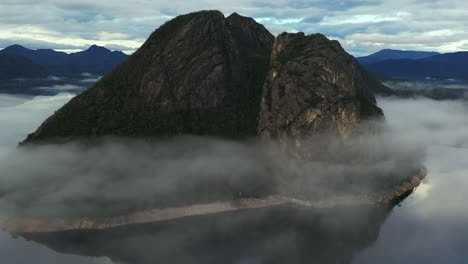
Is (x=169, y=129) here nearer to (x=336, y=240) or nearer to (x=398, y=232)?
(x=336, y=240)

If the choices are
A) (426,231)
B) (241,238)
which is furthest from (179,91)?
(426,231)

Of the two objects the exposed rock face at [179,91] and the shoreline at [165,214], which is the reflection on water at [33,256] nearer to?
the shoreline at [165,214]

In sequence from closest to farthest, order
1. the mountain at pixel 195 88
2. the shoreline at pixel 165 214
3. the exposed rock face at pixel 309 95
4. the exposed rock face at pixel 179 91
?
the shoreline at pixel 165 214 → the exposed rock face at pixel 309 95 → the mountain at pixel 195 88 → the exposed rock face at pixel 179 91

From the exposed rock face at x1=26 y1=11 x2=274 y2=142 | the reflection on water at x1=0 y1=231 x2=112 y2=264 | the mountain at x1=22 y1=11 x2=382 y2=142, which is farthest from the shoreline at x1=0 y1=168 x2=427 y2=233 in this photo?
the exposed rock face at x1=26 y1=11 x2=274 y2=142

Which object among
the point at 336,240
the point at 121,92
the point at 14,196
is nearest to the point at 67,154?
the point at 14,196

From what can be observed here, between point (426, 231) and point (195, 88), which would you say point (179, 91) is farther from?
point (426, 231)

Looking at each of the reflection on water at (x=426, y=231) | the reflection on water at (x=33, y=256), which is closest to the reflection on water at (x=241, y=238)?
the reflection on water at (x=33, y=256)
